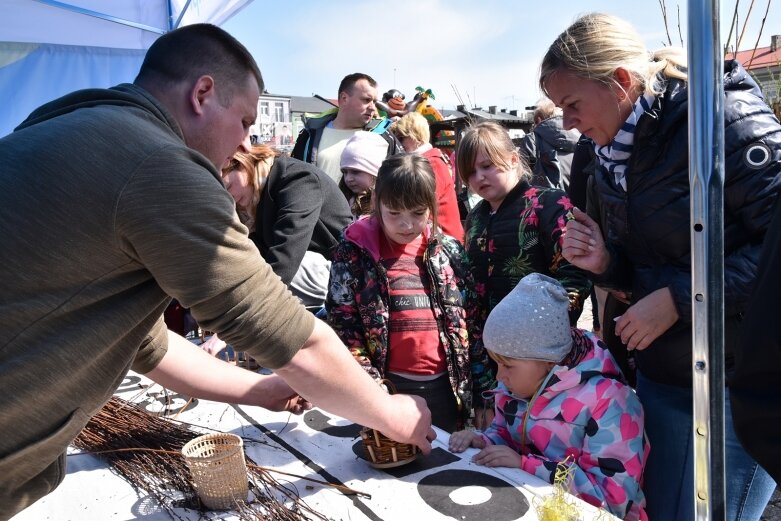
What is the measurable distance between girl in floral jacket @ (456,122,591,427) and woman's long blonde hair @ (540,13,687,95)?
71 cm

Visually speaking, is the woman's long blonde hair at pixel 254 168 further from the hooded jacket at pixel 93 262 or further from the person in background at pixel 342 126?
the hooded jacket at pixel 93 262

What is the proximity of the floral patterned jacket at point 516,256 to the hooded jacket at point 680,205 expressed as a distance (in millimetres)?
463

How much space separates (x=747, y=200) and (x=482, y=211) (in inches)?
48.5

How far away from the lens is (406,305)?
2.26 metres

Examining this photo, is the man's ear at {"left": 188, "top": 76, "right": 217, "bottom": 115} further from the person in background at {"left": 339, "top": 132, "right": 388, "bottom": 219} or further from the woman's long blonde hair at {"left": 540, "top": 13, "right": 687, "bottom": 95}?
the person in background at {"left": 339, "top": 132, "right": 388, "bottom": 219}

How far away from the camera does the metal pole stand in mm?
925

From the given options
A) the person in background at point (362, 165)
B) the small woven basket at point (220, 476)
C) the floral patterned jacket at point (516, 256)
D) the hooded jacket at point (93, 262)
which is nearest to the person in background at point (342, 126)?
the person in background at point (362, 165)

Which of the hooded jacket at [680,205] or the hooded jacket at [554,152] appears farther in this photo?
the hooded jacket at [554,152]

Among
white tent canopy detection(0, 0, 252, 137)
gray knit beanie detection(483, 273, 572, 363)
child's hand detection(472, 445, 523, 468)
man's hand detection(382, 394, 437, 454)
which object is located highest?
white tent canopy detection(0, 0, 252, 137)

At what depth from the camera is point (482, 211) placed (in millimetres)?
2572

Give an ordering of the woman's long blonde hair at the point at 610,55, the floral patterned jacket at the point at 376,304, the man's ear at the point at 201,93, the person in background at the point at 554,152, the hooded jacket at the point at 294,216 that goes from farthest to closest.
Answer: the person in background at the point at 554,152 → the hooded jacket at the point at 294,216 → the floral patterned jacket at the point at 376,304 → the woman's long blonde hair at the point at 610,55 → the man's ear at the point at 201,93

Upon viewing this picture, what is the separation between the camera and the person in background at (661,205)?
1432mm

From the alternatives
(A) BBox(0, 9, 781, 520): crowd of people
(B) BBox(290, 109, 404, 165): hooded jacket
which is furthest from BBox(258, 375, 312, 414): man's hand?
(B) BBox(290, 109, 404, 165): hooded jacket

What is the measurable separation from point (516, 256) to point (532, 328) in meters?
0.70
